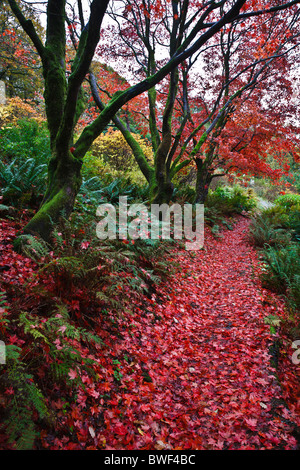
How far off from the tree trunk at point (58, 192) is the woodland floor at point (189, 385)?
177 centimetres

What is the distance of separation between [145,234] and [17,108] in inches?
582

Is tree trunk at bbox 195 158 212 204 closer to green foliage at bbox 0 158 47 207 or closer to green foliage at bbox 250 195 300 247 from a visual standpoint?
green foliage at bbox 250 195 300 247

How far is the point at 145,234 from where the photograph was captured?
16.2 feet

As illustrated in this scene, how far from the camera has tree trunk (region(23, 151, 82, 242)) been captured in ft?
11.7

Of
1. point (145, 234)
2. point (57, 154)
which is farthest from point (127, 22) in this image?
point (145, 234)

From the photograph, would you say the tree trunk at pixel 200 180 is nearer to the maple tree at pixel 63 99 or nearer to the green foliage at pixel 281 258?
the green foliage at pixel 281 258

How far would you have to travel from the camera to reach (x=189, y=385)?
108 inches

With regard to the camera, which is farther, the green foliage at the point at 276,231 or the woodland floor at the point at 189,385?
the green foliage at the point at 276,231

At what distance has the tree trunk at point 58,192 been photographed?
358cm

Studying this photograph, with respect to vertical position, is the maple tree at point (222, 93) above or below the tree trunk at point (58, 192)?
above

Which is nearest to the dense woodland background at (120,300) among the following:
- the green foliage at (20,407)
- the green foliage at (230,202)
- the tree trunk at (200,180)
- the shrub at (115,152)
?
the green foliage at (20,407)

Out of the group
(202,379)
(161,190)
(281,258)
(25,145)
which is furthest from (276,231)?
(25,145)

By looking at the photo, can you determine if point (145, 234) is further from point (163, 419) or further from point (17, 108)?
point (17, 108)

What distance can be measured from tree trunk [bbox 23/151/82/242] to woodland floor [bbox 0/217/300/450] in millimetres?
1768
